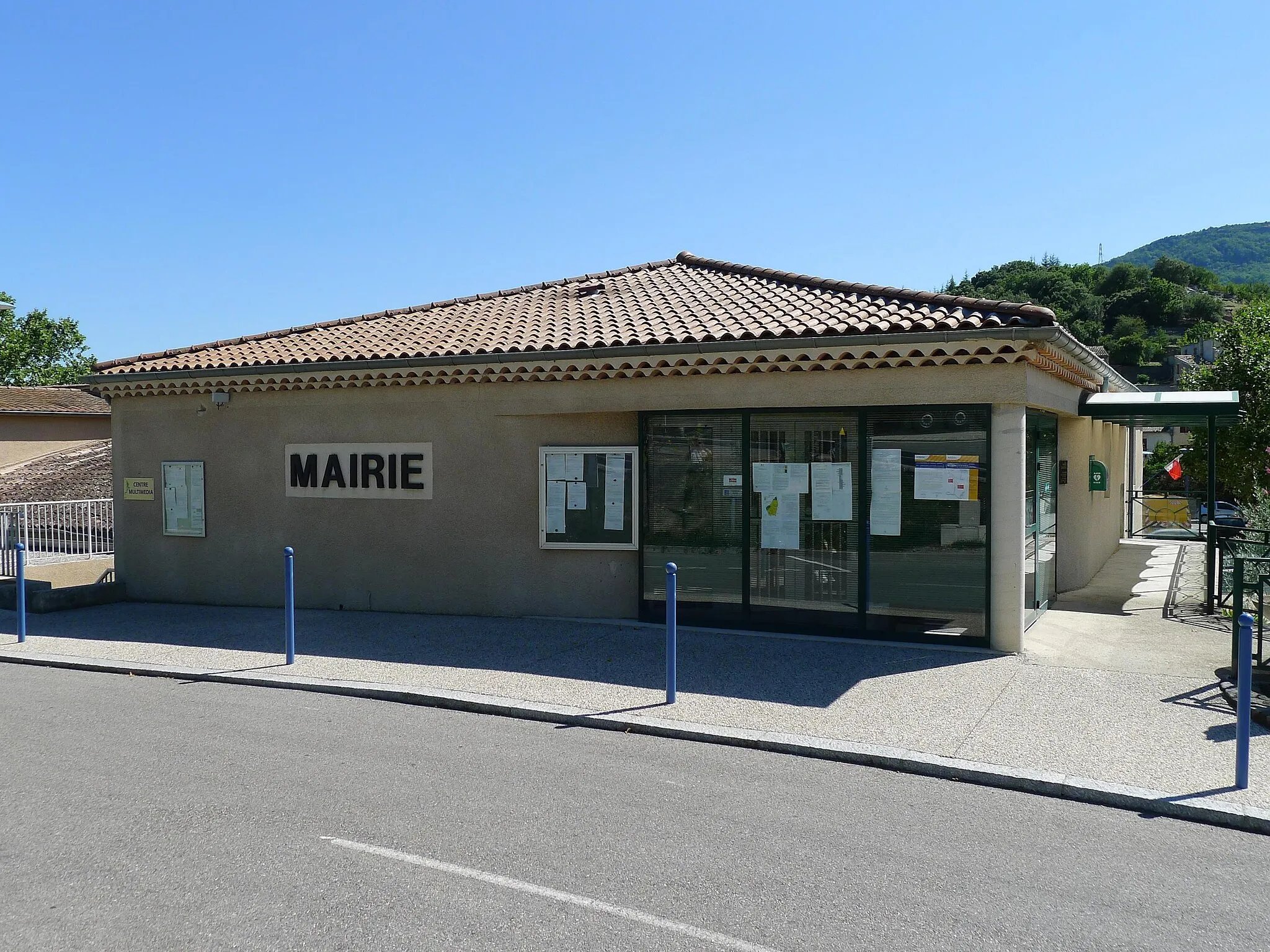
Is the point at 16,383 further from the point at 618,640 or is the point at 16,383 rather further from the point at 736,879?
the point at 736,879

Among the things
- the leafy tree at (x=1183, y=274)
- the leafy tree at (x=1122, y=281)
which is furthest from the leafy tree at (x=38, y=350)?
the leafy tree at (x=1183, y=274)

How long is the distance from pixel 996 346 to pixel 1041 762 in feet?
13.1

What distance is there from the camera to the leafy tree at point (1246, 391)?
19.0 meters

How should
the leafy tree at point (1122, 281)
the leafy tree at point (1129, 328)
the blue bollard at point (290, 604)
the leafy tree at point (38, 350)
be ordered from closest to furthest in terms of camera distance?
the blue bollard at point (290, 604) → the leafy tree at point (38, 350) → the leafy tree at point (1129, 328) → the leafy tree at point (1122, 281)

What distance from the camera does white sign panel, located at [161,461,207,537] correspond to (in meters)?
12.7

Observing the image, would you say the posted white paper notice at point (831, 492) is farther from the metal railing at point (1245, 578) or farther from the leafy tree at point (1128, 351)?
the leafy tree at point (1128, 351)

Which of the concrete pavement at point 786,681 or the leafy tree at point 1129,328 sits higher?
the leafy tree at point 1129,328

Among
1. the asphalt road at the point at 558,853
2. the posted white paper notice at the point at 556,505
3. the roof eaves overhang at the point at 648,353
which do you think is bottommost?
the asphalt road at the point at 558,853

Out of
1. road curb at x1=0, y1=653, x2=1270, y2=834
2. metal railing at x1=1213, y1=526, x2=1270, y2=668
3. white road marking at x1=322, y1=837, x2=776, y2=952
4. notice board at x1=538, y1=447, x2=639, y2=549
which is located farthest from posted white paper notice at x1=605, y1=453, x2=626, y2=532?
white road marking at x1=322, y1=837, x2=776, y2=952

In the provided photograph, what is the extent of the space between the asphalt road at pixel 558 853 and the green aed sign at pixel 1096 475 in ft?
36.3

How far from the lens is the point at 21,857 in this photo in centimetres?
470

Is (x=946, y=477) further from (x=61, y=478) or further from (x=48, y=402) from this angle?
(x=48, y=402)

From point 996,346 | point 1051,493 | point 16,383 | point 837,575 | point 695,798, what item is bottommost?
point 695,798

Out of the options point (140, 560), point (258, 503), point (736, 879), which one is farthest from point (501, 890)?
point (140, 560)
